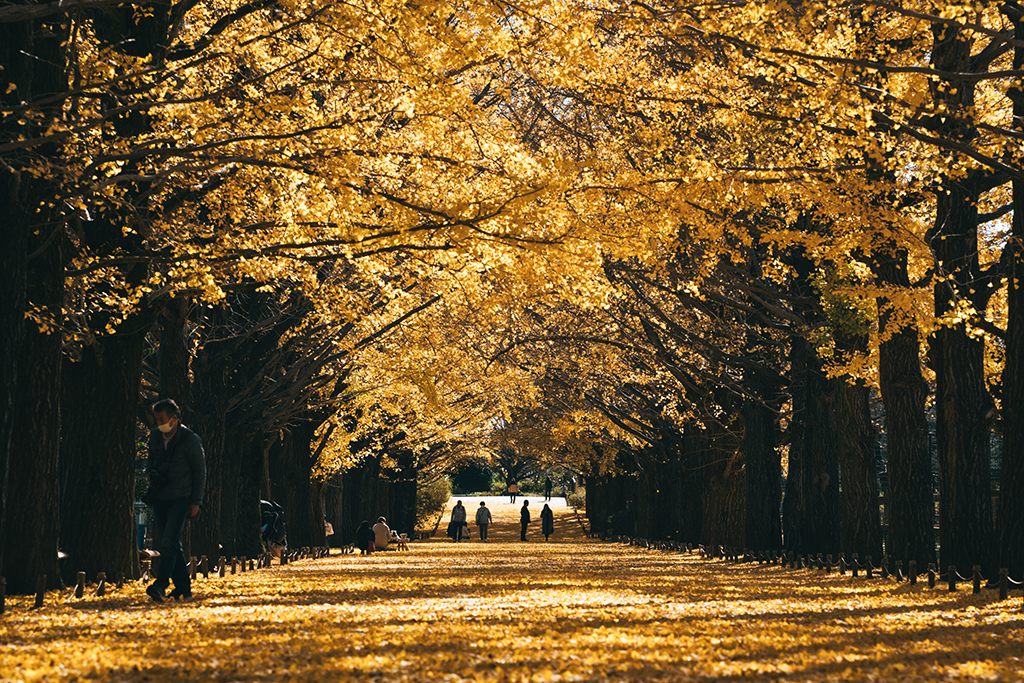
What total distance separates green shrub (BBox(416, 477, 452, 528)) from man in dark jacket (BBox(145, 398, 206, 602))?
181 feet

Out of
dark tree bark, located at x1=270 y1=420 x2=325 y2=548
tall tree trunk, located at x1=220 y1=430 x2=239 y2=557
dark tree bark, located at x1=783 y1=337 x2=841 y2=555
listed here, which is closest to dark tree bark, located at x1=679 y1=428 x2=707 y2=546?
dark tree bark, located at x1=783 y1=337 x2=841 y2=555

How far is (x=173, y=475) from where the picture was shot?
10320 mm

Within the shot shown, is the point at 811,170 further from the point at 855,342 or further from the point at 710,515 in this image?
the point at 710,515

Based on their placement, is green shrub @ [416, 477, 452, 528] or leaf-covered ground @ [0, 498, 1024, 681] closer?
leaf-covered ground @ [0, 498, 1024, 681]

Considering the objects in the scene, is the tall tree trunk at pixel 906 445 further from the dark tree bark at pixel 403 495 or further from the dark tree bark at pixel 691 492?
the dark tree bark at pixel 403 495

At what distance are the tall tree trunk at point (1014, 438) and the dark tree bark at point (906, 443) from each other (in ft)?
12.2

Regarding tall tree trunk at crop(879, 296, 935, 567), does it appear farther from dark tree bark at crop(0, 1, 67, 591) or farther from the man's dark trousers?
dark tree bark at crop(0, 1, 67, 591)

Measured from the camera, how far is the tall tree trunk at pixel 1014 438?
1230cm

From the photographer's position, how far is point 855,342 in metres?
19.8

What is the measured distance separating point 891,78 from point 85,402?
33.7ft

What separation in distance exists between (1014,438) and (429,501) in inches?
2411

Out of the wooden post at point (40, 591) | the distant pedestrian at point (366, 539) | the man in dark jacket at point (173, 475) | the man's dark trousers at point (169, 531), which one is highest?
the man in dark jacket at point (173, 475)

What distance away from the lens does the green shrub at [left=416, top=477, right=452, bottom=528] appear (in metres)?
69.2

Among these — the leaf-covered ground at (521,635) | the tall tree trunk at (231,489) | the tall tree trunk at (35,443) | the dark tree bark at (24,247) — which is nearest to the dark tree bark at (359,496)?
the tall tree trunk at (231,489)
